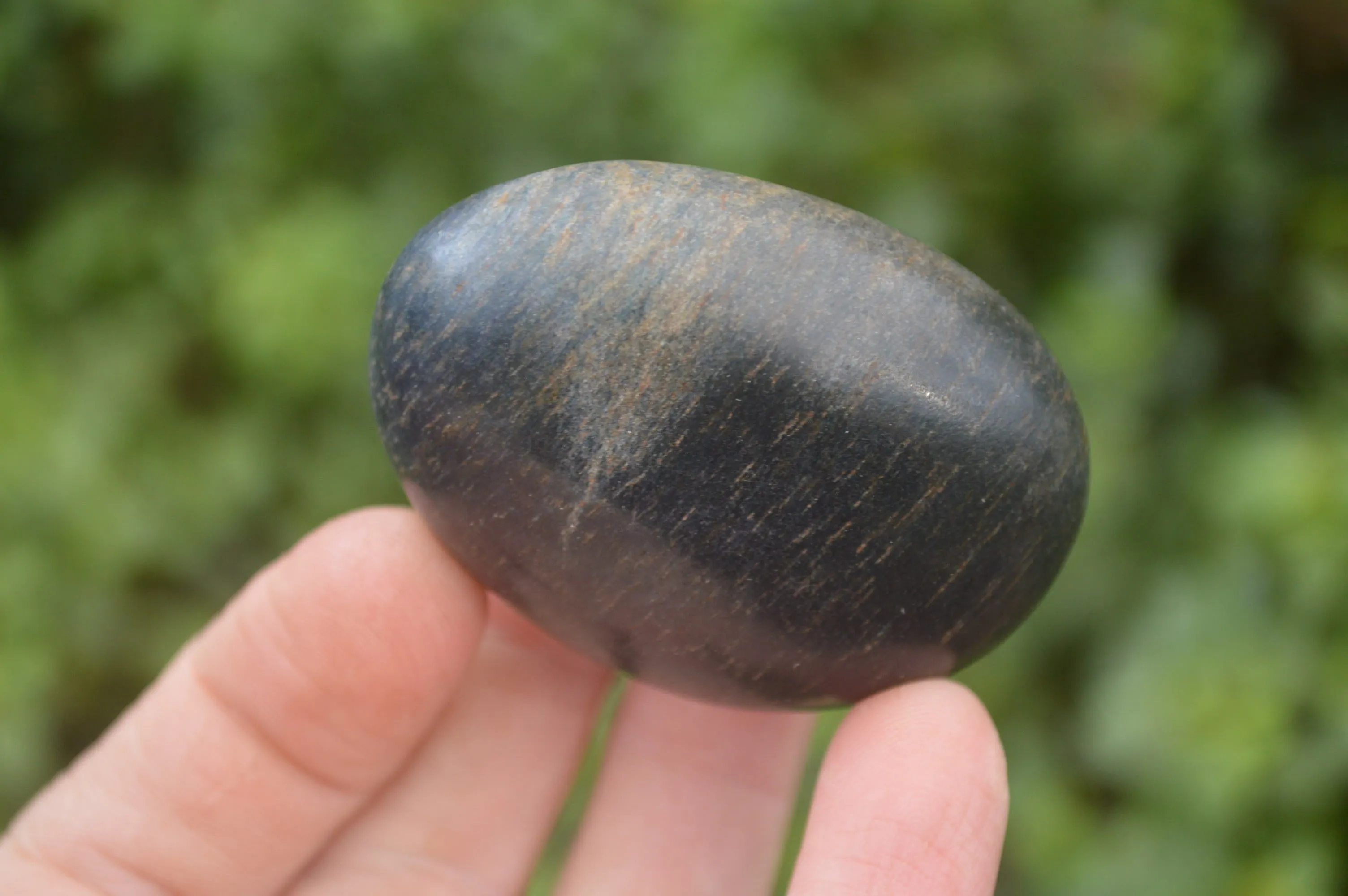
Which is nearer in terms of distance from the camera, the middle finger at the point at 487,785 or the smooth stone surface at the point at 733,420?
the smooth stone surface at the point at 733,420

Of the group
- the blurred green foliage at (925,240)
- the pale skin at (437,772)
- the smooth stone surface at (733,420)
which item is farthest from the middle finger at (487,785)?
the blurred green foliage at (925,240)

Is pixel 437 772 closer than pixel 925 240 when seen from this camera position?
Yes

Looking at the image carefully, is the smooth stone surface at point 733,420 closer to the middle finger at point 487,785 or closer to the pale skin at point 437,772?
the pale skin at point 437,772

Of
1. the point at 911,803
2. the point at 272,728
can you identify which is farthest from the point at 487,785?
the point at 911,803

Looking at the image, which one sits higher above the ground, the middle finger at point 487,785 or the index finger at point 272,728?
the index finger at point 272,728

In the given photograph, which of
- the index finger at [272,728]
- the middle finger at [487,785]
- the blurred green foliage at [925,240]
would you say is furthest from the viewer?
the blurred green foliage at [925,240]

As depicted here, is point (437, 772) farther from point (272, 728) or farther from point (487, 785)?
point (272, 728)

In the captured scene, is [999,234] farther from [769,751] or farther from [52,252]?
[52,252]

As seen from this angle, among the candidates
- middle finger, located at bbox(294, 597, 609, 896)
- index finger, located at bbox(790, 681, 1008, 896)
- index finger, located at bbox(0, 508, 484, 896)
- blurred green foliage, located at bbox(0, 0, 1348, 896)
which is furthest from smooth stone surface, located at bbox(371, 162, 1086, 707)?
blurred green foliage, located at bbox(0, 0, 1348, 896)

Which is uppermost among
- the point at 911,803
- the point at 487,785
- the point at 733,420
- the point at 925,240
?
the point at 733,420
